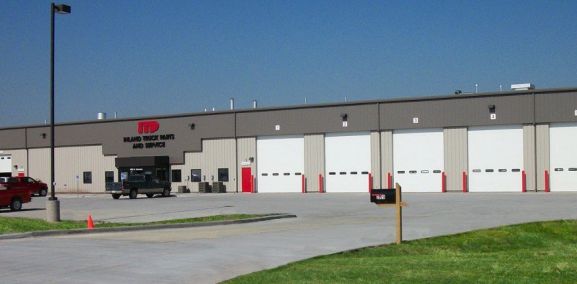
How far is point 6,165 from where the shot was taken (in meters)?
73.1

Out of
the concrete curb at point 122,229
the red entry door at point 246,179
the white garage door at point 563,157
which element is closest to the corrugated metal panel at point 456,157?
the white garage door at point 563,157

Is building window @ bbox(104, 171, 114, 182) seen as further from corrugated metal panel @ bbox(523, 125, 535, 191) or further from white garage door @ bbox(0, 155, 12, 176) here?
corrugated metal panel @ bbox(523, 125, 535, 191)

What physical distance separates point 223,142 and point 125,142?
35.6 feet

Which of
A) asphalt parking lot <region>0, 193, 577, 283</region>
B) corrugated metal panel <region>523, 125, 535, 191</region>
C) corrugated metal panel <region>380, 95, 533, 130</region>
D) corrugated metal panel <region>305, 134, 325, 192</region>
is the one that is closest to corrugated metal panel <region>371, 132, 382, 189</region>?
corrugated metal panel <region>380, 95, 533, 130</region>

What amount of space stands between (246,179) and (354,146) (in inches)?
367

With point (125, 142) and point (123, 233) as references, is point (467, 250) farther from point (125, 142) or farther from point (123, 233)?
point (125, 142)

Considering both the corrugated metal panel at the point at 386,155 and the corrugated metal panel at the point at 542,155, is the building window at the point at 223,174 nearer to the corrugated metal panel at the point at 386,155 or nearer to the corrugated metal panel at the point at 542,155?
the corrugated metal panel at the point at 386,155

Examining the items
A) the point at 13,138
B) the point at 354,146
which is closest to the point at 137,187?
the point at 354,146

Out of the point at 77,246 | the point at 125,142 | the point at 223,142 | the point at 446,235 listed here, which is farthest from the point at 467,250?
the point at 125,142

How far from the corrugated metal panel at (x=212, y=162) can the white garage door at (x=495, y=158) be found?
61.4 feet

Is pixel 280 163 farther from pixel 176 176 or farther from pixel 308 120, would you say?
pixel 176 176

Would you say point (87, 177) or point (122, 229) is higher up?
point (87, 177)

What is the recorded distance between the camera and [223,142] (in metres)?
59.6

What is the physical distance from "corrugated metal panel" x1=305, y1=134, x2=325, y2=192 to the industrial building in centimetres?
8
